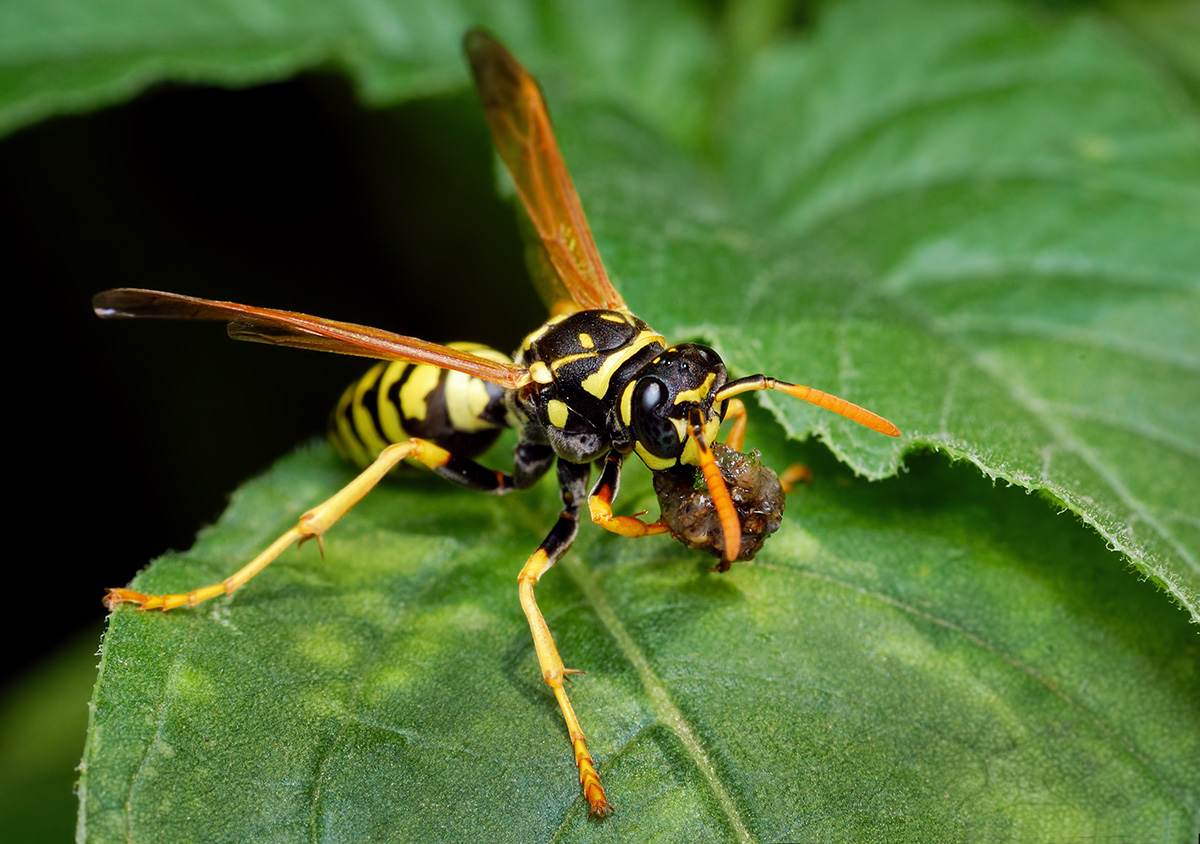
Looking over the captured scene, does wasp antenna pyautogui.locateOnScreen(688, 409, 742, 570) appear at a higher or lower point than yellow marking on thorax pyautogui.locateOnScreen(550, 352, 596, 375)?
lower

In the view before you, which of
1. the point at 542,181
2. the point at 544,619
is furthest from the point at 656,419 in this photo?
the point at 542,181

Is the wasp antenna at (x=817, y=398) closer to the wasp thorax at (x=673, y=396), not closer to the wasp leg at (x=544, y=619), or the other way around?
the wasp thorax at (x=673, y=396)

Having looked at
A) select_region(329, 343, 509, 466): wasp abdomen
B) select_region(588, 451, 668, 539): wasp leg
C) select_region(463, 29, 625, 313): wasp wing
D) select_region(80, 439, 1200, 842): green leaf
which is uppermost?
select_region(463, 29, 625, 313): wasp wing

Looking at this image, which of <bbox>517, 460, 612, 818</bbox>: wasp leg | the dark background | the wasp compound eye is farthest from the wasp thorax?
the dark background

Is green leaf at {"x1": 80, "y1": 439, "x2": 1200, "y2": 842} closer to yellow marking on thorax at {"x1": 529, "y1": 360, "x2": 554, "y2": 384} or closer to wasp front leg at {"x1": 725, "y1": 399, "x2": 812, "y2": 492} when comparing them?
wasp front leg at {"x1": 725, "y1": 399, "x2": 812, "y2": 492}

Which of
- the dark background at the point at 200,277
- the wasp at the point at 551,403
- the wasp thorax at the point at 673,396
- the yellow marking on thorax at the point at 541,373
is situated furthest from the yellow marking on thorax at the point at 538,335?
the dark background at the point at 200,277

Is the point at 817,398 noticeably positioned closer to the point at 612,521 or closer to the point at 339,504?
the point at 612,521
